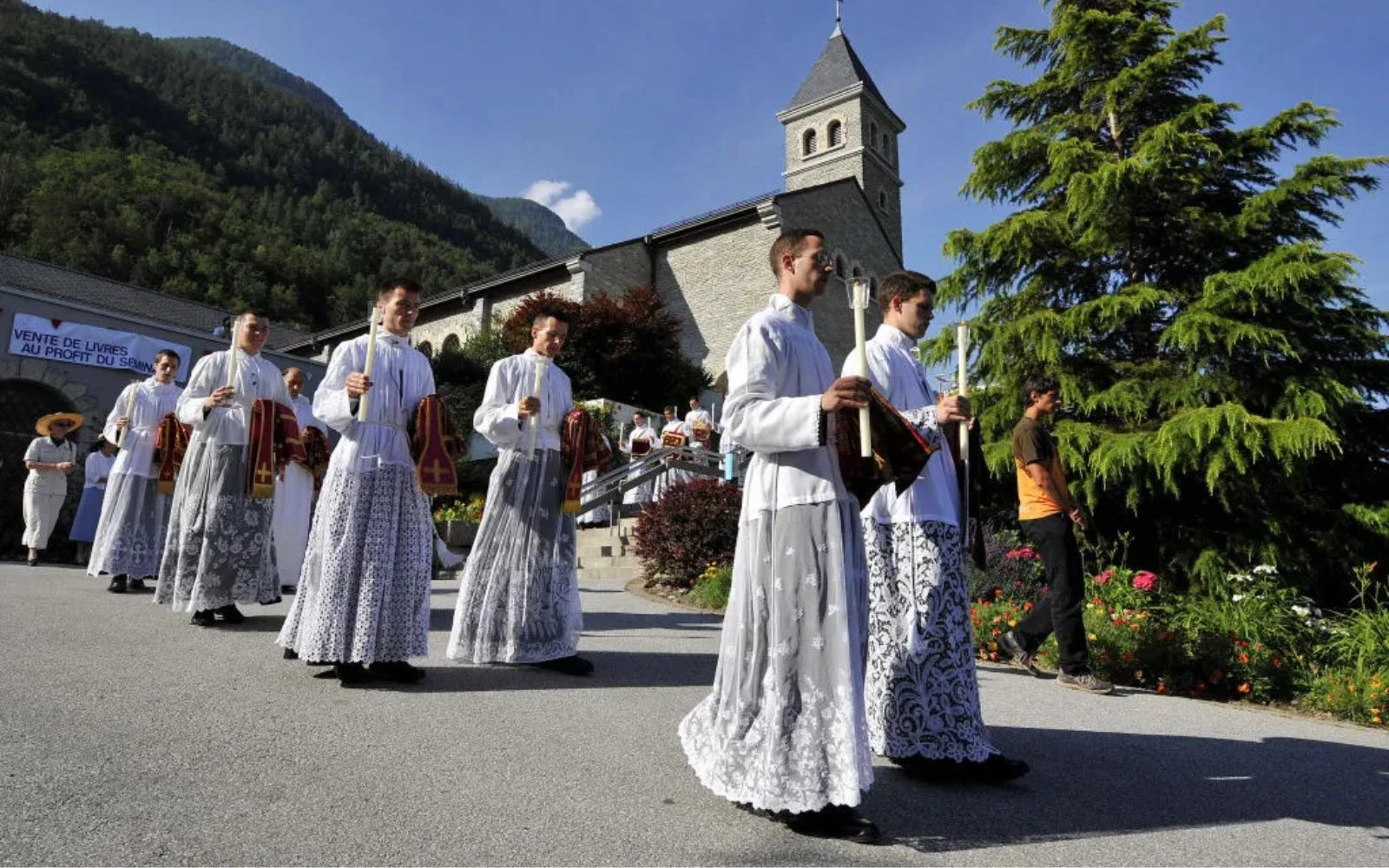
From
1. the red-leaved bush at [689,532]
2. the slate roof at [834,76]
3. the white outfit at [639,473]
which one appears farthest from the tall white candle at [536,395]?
the slate roof at [834,76]

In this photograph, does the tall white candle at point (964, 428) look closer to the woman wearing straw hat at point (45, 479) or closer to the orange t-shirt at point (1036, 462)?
the orange t-shirt at point (1036, 462)

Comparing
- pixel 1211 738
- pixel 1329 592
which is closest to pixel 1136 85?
pixel 1329 592

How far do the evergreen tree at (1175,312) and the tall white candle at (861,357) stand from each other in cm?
809

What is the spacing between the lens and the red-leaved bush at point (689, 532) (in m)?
10.1

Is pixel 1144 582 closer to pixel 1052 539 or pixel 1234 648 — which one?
pixel 1234 648

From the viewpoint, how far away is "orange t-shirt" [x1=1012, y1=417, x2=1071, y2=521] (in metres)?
5.76

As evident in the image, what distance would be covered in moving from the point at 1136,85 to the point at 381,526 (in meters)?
11.8

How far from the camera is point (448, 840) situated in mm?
2568

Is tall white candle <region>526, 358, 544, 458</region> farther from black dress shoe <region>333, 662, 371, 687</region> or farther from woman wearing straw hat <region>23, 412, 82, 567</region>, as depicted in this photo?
woman wearing straw hat <region>23, 412, 82, 567</region>

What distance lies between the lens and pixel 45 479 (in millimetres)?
11812

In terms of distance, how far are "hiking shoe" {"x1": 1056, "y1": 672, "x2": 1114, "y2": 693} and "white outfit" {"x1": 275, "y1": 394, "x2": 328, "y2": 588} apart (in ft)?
22.4

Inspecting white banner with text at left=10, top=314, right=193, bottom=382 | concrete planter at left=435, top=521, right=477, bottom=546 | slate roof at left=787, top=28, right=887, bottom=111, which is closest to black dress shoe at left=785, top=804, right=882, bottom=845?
concrete planter at left=435, top=521, right=477, bottom=546

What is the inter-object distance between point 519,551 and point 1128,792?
3.48 m

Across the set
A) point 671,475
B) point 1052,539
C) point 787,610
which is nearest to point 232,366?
point 787,610
